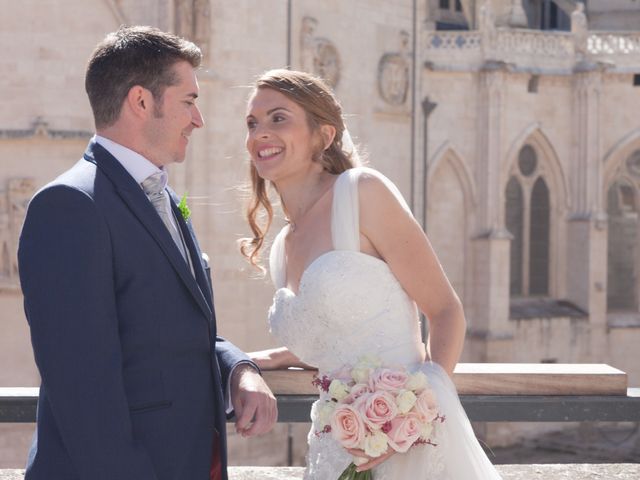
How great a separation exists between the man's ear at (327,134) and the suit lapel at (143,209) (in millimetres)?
697

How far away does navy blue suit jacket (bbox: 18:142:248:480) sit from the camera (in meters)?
2.14

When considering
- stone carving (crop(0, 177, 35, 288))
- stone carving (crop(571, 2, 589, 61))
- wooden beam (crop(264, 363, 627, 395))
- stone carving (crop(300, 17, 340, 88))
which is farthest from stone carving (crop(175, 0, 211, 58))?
wooden beam (crop(264, 363, 627, 395))

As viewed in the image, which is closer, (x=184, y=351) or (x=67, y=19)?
(x=184, y=351)

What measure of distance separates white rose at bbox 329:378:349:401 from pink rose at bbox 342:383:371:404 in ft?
0.04

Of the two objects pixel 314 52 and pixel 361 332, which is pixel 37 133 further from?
pixel 361 332

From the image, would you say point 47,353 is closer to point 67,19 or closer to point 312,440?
point 312,440

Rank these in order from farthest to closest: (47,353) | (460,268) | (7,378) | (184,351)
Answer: (460,268)
(7,378)
(184,351)
(47,353)

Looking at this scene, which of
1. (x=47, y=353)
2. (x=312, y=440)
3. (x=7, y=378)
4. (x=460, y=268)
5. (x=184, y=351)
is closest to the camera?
(x=47, y=353)

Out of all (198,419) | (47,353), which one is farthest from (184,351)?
(47,353)

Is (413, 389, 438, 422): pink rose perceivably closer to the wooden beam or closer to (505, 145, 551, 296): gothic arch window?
the wooden beam

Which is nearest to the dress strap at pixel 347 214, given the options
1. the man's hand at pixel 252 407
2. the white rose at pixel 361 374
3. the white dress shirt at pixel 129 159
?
the white rose at pixel 361 374

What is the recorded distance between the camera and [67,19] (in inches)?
588

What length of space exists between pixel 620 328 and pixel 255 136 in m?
20.0

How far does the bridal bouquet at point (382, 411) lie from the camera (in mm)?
2533
